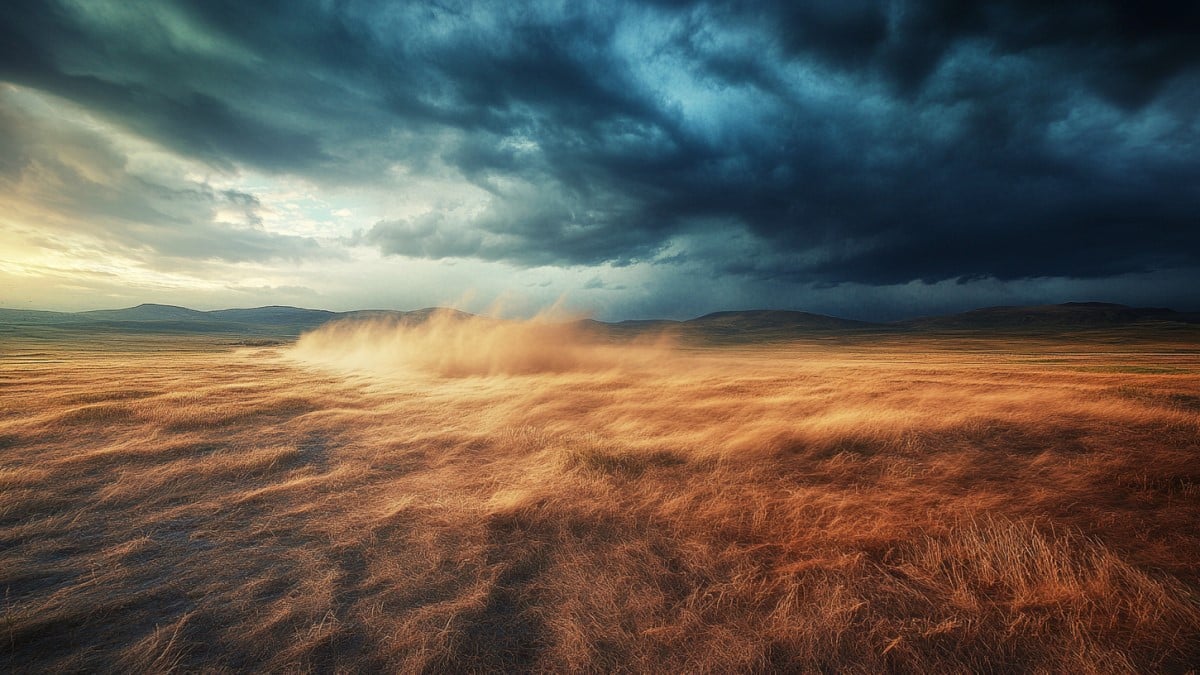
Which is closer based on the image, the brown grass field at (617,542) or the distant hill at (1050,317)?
the brown grass field at (617,542)

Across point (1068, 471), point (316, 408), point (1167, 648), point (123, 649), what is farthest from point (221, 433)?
point (1068, 471)

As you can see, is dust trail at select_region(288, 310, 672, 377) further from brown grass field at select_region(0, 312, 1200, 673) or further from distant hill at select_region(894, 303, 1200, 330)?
distant hill at select_region(894, 303, 1200, 330)

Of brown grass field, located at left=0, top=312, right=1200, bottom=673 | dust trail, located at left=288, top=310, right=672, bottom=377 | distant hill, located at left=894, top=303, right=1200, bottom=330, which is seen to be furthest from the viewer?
distant hill, located at left=894, top=303, right=1200, bottom=330

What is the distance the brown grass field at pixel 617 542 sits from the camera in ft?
13.0

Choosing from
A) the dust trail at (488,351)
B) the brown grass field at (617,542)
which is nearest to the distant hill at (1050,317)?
the dust trail at (488,351)

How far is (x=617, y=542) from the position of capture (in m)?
6.07

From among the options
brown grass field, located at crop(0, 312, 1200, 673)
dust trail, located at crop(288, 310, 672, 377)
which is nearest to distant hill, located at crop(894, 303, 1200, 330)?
dust trail, located at crop(288, 310, 672, 377)

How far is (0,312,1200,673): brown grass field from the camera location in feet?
13.0

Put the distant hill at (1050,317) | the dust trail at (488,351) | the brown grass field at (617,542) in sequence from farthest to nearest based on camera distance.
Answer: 1. the distant hill at (1050,317)
2. the dust trail at (488,351)
3. the brown grass field at (617,542)

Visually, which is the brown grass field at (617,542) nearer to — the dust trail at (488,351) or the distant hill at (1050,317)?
the dust trail at (488,351)

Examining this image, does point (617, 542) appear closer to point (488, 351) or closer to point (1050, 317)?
point (488, 351)

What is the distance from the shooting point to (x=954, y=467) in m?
8.17

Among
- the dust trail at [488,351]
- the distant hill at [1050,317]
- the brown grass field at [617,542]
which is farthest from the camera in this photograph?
the distant hill at [1050,317]

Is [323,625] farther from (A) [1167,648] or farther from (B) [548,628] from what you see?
(A) [1167,648]
